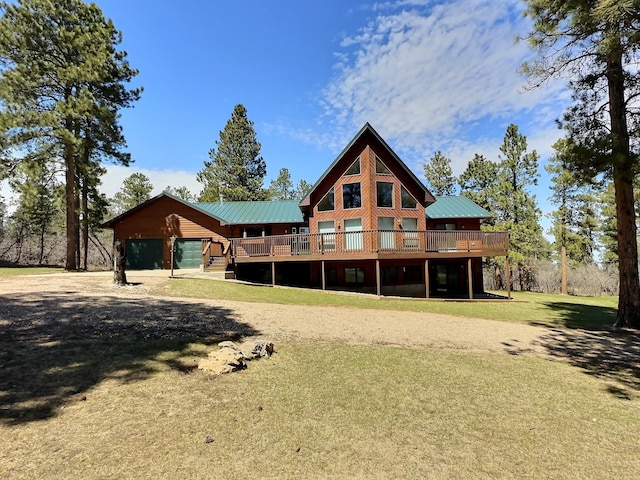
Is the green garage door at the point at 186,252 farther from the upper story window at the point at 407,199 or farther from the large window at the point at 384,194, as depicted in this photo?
the upper story window at the point at 407,199

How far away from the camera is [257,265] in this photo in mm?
23500

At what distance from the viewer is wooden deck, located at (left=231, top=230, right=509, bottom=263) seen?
18422 millimetres

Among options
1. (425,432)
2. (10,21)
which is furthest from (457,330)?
(10,21)

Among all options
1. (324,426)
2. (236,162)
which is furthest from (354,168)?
(236,162)

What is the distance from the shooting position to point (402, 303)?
53.7 ft

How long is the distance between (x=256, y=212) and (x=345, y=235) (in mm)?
9639

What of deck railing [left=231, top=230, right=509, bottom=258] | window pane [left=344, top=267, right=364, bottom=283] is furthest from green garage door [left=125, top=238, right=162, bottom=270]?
window pane [left=344, top=267, right=364, bottom=283]

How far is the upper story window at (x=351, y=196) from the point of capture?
21.7 meters

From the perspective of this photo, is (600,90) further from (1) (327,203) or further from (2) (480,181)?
(2) (480,181)

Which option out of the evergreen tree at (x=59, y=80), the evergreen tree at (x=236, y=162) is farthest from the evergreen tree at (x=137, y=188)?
the evergreen tree at (x=59, y=80)

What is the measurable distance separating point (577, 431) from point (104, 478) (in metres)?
6.12

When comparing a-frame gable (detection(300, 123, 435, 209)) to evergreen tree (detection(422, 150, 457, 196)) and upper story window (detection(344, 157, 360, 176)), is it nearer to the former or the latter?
upper story window (detection(344, 157, 360, 176))

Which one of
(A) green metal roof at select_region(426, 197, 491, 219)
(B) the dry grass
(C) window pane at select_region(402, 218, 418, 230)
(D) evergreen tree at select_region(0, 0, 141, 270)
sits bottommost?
(B) the dry grass

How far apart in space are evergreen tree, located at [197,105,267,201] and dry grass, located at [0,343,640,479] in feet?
130
